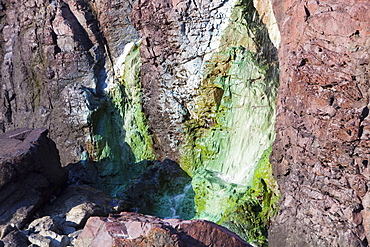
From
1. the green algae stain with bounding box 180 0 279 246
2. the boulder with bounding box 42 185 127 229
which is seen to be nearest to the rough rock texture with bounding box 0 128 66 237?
the boulder with bounding box 42 185 127 229

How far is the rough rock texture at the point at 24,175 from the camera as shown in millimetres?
8133

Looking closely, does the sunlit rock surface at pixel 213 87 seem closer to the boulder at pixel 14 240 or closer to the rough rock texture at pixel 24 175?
the rough rock texture at pixel 24 175

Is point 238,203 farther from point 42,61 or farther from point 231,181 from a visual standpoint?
point 42,61

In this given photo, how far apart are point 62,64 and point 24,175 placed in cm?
394

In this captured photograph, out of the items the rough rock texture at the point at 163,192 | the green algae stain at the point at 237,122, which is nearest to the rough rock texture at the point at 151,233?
the green algae stain at the point at 237,122

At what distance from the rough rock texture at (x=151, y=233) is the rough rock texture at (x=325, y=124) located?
1339 mm

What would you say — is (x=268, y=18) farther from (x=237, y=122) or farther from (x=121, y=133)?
(x=121, y=133)

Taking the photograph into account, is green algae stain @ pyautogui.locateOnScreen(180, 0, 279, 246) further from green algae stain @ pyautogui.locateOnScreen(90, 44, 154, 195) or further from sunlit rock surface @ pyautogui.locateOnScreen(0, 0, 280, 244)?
green algae stain @ pyautogui.locateOnScreen(90, 44, 154, 195)

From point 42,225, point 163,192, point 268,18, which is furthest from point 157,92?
point 42,225

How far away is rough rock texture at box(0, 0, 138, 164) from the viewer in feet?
37.6

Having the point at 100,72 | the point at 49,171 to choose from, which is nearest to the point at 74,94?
the point at 100,72

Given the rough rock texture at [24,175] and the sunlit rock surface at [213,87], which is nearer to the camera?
the rough rock texture at [24,175]

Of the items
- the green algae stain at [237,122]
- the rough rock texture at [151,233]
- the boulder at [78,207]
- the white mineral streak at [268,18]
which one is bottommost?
the boulder at [78,207]

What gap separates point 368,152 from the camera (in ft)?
22.3
